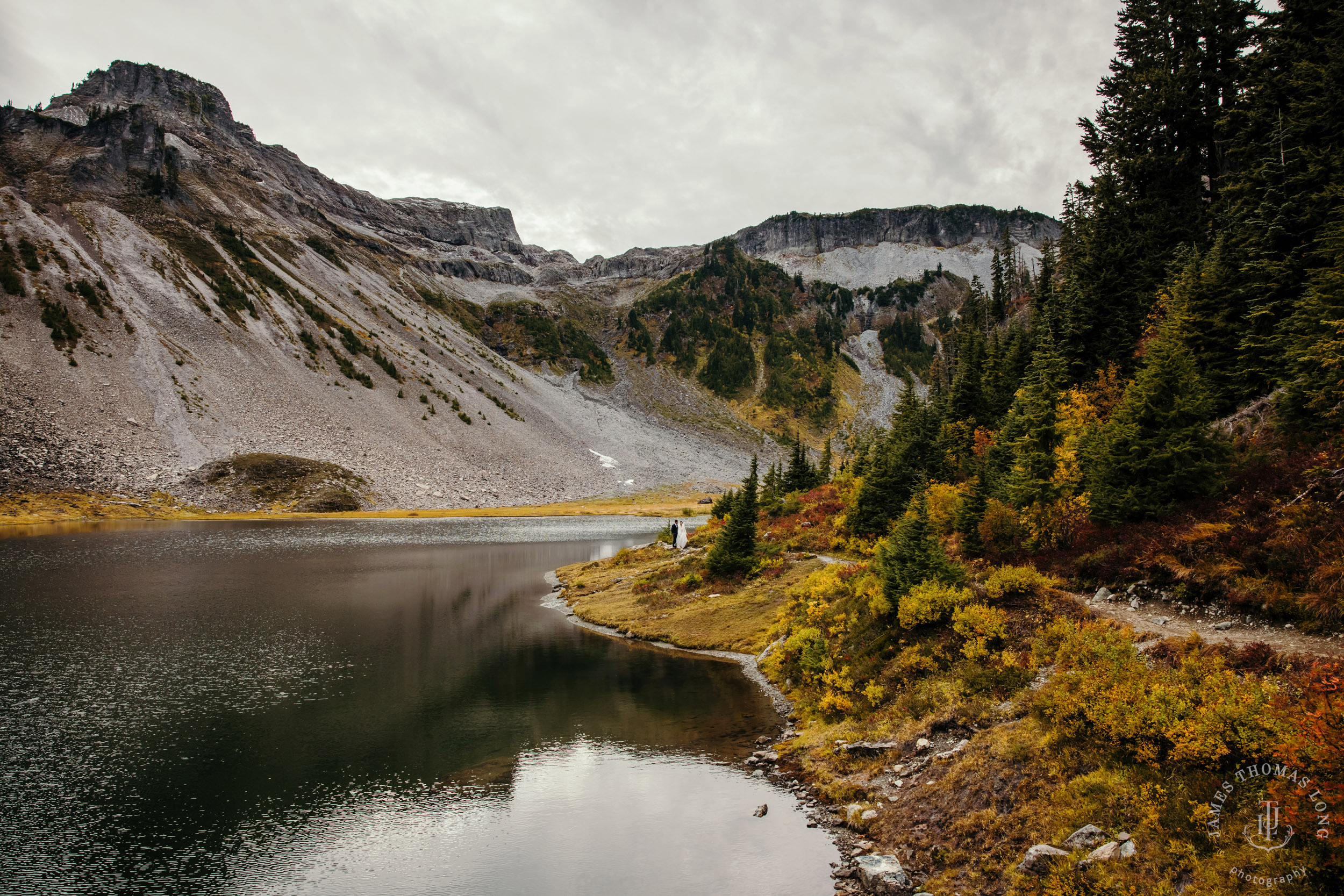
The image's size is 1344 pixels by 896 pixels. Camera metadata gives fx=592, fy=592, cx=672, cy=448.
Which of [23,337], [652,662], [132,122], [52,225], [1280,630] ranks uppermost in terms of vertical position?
[132,122]

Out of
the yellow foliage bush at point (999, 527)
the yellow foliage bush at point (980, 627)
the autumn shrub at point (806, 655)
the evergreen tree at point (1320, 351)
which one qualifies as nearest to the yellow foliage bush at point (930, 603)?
the yellow foliage bush at point (980, 627)

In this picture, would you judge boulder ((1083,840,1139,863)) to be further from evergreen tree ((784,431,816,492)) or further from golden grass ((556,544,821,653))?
evergreen tree ((784,431,816,492))

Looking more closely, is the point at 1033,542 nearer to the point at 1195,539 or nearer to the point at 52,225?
the point at 1195,539

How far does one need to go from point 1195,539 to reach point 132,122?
232581 millimetres

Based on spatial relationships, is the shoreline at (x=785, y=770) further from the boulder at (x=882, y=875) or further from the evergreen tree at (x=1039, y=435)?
the evergreen tree at (x=1039, y=435)

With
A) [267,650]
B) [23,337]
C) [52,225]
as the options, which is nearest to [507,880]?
[267,650]

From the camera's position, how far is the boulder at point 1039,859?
10742 millimetres

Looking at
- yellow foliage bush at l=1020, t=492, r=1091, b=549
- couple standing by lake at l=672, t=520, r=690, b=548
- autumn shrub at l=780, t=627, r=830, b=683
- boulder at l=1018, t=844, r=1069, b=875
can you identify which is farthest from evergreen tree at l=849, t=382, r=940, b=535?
boulder at l=1018, t=844, r=1069, b=875

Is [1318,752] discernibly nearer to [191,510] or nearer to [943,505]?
[943,505]

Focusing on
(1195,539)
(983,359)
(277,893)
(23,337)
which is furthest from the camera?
(23,337)

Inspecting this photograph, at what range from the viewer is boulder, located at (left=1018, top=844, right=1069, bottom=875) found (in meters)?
10.7

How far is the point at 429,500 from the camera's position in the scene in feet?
365

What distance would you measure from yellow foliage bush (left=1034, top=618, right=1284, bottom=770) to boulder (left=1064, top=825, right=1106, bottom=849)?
170cm

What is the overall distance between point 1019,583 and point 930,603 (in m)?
2.78
